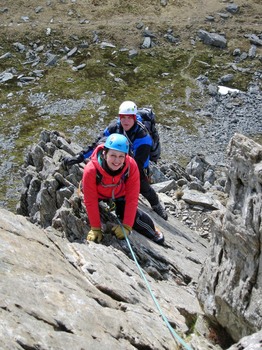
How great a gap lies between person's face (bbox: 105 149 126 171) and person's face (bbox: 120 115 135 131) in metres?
3.15

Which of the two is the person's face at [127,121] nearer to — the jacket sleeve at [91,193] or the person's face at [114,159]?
the jacket sleeve at [91,193]

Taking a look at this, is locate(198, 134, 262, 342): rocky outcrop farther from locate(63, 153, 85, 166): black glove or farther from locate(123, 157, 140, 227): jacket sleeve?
locate(63, 153, 85, 166): black glove

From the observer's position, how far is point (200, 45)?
54.1m

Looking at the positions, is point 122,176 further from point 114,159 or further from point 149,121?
point 149,121

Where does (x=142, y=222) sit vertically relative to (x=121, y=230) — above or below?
below

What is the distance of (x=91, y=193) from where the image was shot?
45.5ft

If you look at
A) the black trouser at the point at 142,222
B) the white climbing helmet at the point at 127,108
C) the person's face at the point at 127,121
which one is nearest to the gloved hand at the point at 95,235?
the black trouser at the point at 142,222

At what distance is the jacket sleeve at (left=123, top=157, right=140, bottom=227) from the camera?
14.0 meters

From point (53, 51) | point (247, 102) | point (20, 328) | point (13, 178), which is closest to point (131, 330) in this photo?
point (20, 328)

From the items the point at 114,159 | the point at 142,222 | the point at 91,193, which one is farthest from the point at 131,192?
the point at 142,222

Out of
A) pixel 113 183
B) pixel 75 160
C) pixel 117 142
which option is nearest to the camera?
pixel 117 142

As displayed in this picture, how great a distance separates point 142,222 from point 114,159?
Result: 3609mm

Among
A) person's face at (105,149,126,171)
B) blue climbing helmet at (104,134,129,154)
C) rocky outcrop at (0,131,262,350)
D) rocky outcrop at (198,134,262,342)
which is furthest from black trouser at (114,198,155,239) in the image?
rocky outcrop at (198,134,262,342)

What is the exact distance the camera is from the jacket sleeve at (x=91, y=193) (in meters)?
13.6
